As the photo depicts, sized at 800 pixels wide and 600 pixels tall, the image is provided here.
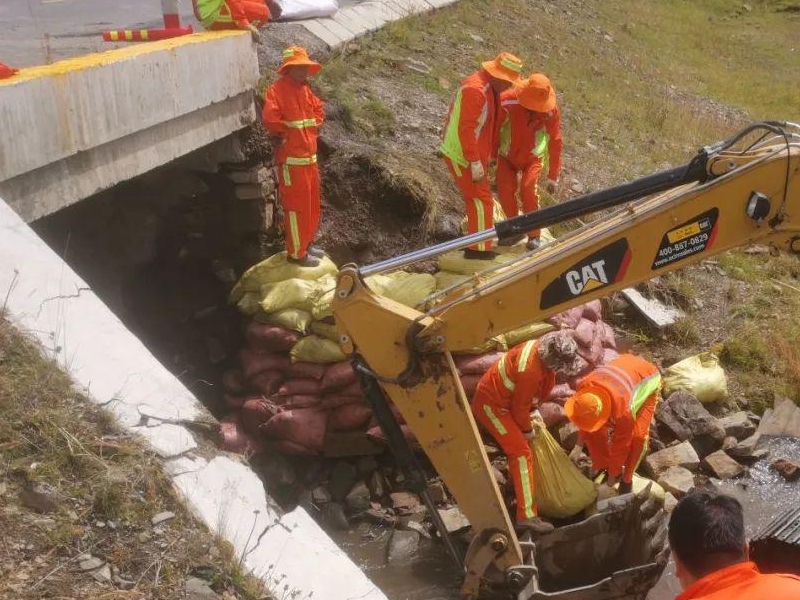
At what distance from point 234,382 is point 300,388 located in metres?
0.74

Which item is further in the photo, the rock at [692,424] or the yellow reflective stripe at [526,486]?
the rock at [692,424]

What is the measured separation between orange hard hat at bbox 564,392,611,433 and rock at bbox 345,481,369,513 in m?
1.75

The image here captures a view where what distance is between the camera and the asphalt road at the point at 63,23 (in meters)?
7.17

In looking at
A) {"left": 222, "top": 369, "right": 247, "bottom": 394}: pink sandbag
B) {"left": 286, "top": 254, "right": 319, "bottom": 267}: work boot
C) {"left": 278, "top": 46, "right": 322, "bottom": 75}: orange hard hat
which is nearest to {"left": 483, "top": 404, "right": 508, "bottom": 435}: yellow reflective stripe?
{"left": 286, "top": 254, "right": 319, "bottom": 267}: work boot

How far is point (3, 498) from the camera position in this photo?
327cm

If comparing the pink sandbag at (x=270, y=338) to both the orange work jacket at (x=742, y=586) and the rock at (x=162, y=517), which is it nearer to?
the rock at (x=162, y=517)

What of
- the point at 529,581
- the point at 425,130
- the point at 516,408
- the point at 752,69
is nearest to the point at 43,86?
the point at 516,408

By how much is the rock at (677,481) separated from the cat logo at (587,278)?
2.60 meters

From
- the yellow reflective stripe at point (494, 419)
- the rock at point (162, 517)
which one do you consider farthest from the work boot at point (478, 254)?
the rock at point (162, 517)

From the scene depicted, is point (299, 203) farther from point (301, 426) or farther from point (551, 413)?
point (551, 413)

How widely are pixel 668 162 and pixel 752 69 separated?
887cm

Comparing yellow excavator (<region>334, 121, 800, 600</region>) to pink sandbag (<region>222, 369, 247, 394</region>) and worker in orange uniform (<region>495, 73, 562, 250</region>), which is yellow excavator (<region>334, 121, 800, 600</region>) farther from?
worker in orange uniform (<region>495, 73, 562, 250</region>)

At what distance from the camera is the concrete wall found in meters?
4.77

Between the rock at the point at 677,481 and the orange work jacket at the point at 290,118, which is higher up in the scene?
the orange work jacket at the point at 290,118
